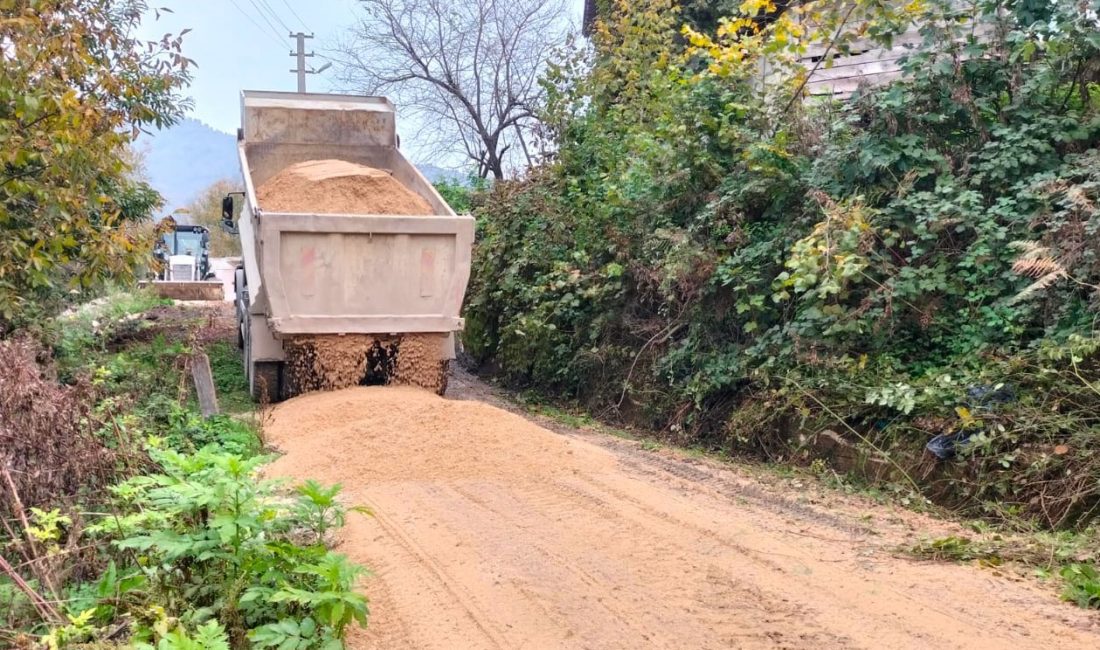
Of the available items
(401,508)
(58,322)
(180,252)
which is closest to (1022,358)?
(401,508)

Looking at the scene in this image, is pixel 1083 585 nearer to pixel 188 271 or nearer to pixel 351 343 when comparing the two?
pixel 351 343

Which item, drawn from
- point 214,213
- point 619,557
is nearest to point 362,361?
point 619,557

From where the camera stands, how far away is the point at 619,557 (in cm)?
501

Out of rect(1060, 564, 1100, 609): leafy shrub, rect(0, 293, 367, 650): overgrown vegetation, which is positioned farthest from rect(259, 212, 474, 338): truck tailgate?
rect(1060, 564, 1100, 609): leafy shrub

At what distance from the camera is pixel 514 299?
484 inches

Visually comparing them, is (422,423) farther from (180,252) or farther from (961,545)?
(180,252)

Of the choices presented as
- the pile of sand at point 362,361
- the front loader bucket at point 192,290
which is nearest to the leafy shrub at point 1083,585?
the pile of sand at point 362,361

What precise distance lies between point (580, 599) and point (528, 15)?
18993 mm

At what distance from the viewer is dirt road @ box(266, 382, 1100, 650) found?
4078 millimetres

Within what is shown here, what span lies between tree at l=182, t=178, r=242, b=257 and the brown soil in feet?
147

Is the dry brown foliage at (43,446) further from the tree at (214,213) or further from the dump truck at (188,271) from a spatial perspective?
the tree at (214,213)

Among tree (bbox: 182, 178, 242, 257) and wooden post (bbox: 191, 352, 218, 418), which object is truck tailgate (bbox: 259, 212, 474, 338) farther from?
tree (bbox: 182, 178, 242, 257)

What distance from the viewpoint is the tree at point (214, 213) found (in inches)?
2180

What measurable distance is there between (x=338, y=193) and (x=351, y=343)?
5.32 ft
